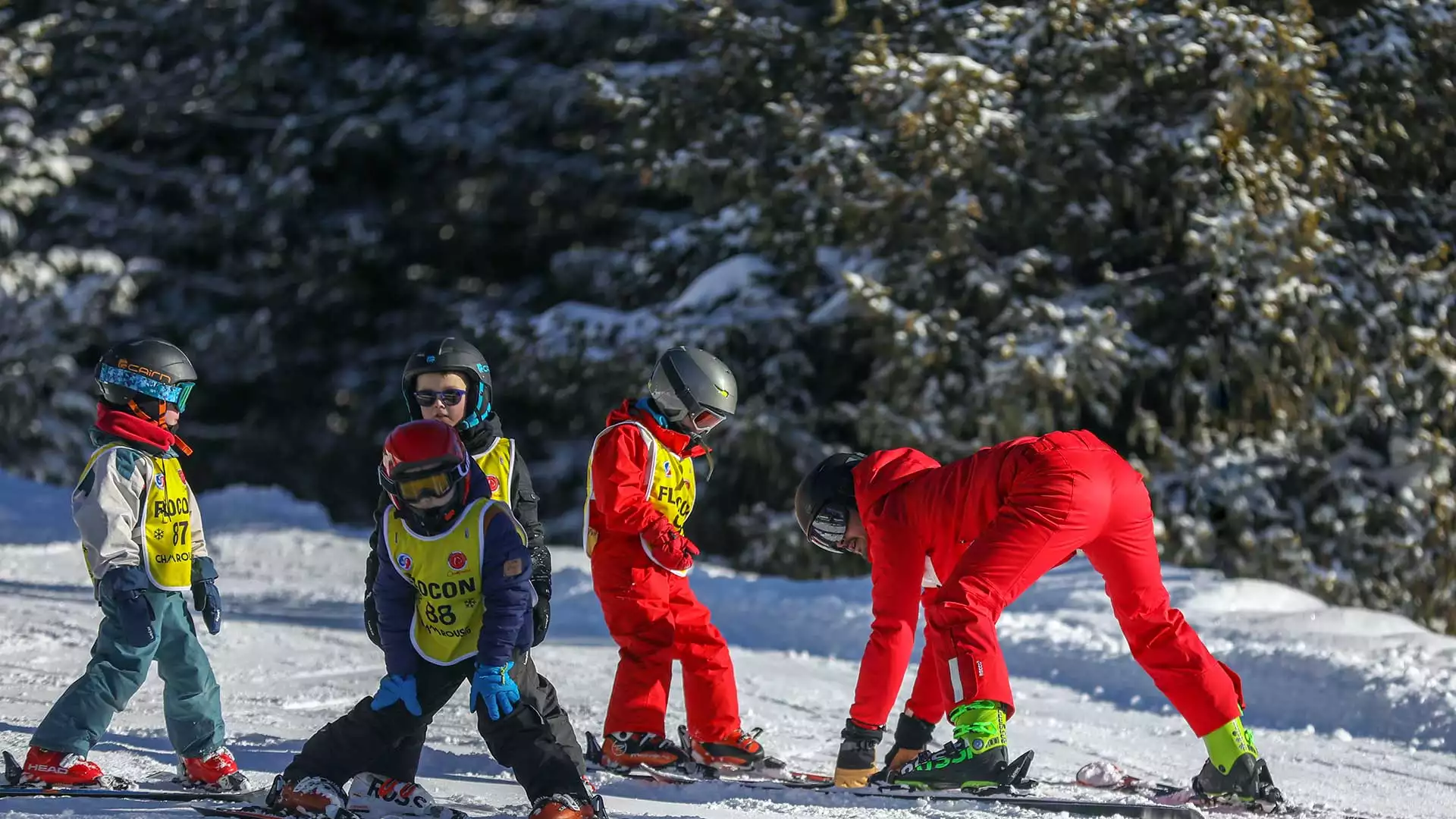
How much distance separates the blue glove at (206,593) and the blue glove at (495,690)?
3.73 ft

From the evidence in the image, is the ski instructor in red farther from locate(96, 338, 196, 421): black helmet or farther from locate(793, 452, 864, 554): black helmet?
locate(96, 338, 196, 421): black helmet

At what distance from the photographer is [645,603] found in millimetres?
5480

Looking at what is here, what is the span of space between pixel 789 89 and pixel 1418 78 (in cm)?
531

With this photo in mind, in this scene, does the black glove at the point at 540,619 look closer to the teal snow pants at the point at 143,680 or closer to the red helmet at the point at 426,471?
the red helmet at the point at 426,471

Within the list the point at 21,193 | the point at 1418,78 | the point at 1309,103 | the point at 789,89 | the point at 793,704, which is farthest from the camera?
the point at 21,193

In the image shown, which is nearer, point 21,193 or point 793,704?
point 793,704

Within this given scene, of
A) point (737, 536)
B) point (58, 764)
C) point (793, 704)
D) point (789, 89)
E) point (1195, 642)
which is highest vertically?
point (789, 89)

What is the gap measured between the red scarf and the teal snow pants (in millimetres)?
480

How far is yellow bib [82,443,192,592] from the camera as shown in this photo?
15.6 feet

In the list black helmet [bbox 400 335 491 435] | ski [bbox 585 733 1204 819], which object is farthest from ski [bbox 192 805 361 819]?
black helmet [bbox 400 335 491 435]

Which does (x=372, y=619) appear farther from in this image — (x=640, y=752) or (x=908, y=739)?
(x=908, y=739)

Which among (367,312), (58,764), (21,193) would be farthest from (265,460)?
(58,764)

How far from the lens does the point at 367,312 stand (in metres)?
21.0

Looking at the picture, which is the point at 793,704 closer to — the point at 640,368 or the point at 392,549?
the point at 392,549
